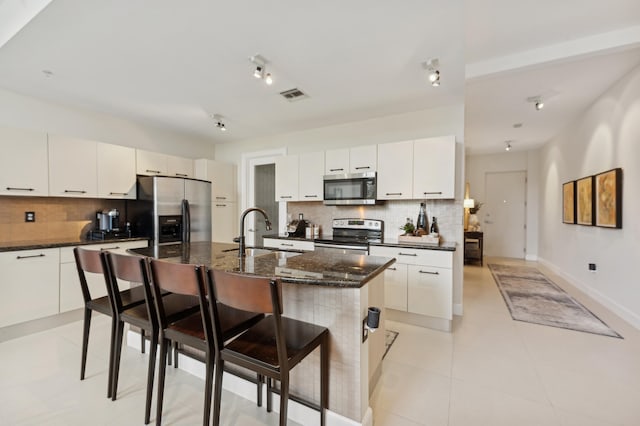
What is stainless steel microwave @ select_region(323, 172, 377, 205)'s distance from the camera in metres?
3.40

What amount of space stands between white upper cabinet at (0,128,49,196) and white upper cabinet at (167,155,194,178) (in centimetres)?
139

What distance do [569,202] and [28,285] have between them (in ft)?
24.7

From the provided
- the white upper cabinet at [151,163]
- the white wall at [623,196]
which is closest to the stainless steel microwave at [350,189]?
the white upper cabinet at [151,163]

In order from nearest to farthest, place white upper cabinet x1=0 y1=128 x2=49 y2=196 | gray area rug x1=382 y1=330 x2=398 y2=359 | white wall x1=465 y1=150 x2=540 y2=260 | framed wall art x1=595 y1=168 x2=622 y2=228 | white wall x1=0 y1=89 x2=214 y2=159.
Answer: gray area rug x1=382 y1=330 x2=398 y2=359 < white upper cabinet x1=0 y1=128 x2=49 y2=196 < white wall x1=0 y1=89 x2=214 y2=159 < framed wall art x1=595 y1=168 x2=622 y2=228 < white wall x1=465 y1=150 x2=540 y2=260

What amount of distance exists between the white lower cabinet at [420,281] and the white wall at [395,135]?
0.51m

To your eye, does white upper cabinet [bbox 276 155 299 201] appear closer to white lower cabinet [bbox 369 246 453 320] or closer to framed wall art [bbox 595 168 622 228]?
white lower cabinet [bbox 369 246 453 320]

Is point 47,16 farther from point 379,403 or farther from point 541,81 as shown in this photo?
point 541,81

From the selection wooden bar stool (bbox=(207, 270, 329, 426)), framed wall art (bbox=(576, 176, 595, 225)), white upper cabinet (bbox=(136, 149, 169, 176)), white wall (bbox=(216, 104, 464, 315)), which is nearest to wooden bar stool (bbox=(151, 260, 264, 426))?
wooden bar stool (bbox=(207, 270, 329, 426))

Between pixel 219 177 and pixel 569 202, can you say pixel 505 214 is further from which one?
pixel 219 177

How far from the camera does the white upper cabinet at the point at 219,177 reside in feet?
14.9

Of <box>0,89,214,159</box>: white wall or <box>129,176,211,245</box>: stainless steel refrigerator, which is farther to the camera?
<box>129,176,211,245</box>: stainless steel refrigerator

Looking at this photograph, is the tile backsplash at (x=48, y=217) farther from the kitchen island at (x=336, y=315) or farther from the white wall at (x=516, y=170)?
the white wall at (x=516, y=170)

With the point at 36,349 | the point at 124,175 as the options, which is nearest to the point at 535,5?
the point at 124,175

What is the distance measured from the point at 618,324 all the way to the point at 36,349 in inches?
228
